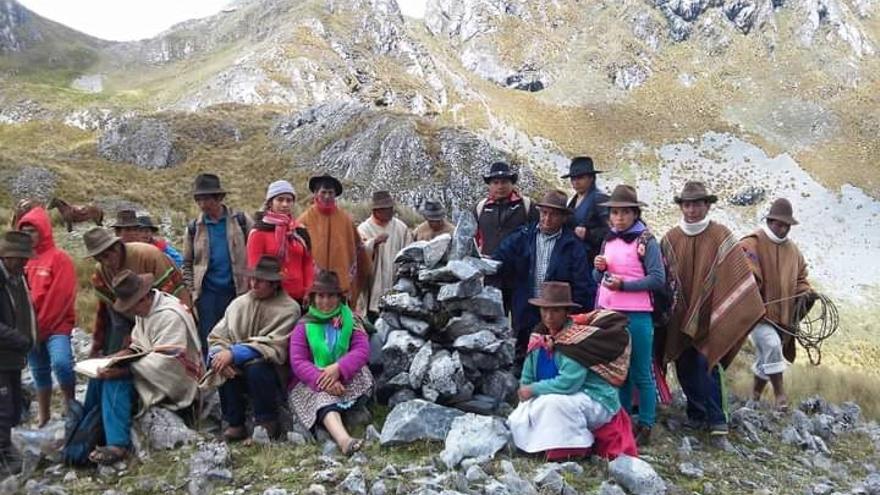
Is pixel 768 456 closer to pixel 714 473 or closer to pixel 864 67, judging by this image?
pixel 714 473

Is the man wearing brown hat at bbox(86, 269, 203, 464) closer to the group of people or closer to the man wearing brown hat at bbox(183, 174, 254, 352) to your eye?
the group of people

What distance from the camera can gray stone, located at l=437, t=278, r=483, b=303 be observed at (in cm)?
634

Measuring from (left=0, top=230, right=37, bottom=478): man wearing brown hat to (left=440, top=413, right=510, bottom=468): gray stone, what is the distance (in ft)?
11.9

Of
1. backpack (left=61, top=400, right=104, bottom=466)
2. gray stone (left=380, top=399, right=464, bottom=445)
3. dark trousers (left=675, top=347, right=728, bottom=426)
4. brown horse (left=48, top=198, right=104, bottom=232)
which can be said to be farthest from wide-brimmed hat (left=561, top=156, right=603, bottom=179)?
brown horse (left=48, top=198, right=104, bottom=232)

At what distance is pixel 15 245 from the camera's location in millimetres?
5633

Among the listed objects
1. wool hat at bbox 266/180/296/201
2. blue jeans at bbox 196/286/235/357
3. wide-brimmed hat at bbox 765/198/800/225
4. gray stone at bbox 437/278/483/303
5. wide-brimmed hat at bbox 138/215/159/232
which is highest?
wool hat at bbox 266/180/296/201

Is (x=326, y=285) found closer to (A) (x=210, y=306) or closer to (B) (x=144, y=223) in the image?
(A) (x=210, y=306)

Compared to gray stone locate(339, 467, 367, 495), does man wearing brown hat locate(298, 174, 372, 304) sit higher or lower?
higher

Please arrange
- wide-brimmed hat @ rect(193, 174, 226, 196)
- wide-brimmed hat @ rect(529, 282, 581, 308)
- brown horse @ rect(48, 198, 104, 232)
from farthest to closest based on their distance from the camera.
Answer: brown horse @ rect(48, 198, 104, 232)
wide-brimmed hat @ rect(193, 174, 226, 196)
wide-brimmed hat @ rect(529, 282, 581, 308)

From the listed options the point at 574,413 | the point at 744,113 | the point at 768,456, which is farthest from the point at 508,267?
the point at 744,113

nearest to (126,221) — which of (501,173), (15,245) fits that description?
(15,245)

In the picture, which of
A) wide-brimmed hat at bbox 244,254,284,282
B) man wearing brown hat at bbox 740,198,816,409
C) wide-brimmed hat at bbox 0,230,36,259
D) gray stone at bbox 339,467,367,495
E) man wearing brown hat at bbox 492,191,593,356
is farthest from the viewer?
man wearing brown hat at bbox 740,198,816,409

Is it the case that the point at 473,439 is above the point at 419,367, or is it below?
below

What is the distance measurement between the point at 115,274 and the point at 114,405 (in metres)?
1.29
